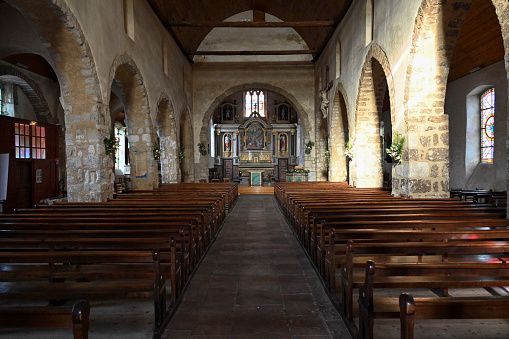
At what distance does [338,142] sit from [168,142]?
773 cm

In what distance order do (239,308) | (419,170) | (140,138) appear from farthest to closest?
(140,138) → (419,170) → (239,308)

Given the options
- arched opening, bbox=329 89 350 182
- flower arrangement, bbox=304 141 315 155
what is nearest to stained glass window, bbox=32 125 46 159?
arched opening, bbox=329 89 350 182

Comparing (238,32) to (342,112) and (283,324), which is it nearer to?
(342,112)

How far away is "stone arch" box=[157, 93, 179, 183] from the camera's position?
48.7 ft

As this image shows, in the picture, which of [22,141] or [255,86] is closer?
[22,141]

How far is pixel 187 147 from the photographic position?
61.1 feet

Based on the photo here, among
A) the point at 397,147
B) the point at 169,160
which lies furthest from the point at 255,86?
the point at 397,147

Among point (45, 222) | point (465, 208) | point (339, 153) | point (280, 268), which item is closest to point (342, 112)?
point (339, 153)

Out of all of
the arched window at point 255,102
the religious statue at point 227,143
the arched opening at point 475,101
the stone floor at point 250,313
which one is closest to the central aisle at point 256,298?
the stone floor at point 250,313

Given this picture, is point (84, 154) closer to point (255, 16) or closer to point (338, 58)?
point (338, 58)

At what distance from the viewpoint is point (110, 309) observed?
11.9ft

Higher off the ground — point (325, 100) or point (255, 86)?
point (255, 86)

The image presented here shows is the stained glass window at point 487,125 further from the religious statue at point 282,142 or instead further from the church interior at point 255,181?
the religious statue at point 282,142

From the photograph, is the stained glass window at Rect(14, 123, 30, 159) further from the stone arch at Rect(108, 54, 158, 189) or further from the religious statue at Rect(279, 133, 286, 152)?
the religious statue at Rect(279, 133, 286, 152)
